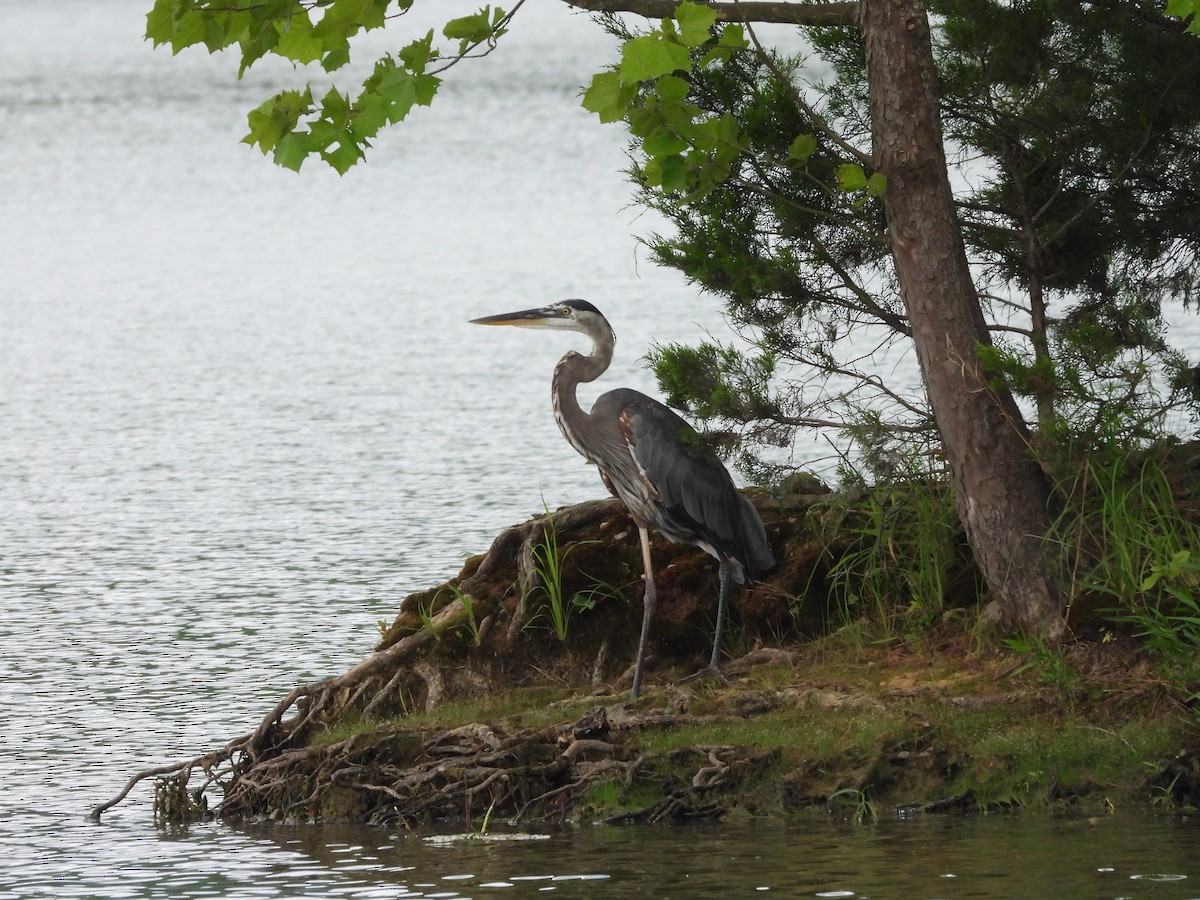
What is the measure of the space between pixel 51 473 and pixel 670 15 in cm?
988

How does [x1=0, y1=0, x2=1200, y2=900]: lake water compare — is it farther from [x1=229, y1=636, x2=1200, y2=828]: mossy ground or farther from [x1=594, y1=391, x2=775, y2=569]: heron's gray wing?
[x1=594, y1=391, x2=775, y2=569]: heron's gray wing

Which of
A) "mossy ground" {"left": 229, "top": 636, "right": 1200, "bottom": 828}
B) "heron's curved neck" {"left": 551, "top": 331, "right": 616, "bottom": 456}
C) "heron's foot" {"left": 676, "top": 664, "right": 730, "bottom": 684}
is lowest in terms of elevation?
"mossy ground" {"left": 229, "top": 636, "right": 1200, "bottom": 828}

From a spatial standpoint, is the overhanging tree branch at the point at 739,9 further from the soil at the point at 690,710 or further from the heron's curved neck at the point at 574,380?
the soil at the point at 690,710

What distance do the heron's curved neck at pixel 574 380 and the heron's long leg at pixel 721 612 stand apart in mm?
735

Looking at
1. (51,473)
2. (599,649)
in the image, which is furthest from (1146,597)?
(51,473)

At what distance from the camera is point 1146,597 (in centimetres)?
739

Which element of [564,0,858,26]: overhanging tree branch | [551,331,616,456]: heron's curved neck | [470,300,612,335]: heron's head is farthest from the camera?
[470,300,612,335]: heron's head

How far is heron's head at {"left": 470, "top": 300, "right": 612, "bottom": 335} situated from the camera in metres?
8.37

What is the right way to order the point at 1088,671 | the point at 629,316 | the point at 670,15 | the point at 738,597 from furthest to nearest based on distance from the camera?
1. the point at 629,316
2. the point at 738,597
3. the point at 670,15
4. the point at 1088,671

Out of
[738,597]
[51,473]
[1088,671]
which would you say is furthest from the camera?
[51,473]

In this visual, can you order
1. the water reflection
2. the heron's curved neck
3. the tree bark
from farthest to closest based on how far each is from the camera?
the heron's curved neck < the tree bark < the water reflection

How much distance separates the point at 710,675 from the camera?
26.1 ft

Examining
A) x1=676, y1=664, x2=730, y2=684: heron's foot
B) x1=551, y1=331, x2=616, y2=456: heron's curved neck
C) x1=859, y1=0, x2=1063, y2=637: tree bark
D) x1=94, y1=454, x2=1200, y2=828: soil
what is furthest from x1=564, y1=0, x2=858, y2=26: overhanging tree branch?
x1=676, y1=664, x2=730, y2=684: heron's foot

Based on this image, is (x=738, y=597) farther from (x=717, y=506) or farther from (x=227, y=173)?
(x=227, y=173)
